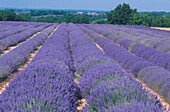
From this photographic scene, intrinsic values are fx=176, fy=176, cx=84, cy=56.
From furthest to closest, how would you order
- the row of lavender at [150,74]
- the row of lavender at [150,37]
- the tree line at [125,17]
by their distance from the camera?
the tree line at [125,17] < the row of lavender at [150,37] < the row of lavender at [150,74]

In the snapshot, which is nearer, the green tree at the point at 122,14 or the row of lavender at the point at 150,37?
the row of lavender at the point at 150,37

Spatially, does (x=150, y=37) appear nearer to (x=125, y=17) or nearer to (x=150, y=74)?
(x=150, y=74)

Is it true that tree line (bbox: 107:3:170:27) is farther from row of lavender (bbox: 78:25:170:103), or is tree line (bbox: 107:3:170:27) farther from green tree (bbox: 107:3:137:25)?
row of lavender (bbox: 78:25:170:103)

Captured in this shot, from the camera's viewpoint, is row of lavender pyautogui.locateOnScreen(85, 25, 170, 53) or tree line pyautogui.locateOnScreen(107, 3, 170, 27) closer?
row of lavender pyautogui.locateOnScreen(85, 25, 170, 53)

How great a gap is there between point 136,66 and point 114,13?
43.5 meters

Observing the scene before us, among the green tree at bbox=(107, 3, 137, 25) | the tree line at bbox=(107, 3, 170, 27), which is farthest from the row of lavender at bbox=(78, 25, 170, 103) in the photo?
the green tree at bbox=(107, 3, 137, 25)

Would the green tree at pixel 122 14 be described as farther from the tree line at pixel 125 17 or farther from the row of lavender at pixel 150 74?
the row of lavender at pixel 150 74

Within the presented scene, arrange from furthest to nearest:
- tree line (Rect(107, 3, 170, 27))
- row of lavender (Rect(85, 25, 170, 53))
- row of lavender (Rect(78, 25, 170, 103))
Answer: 1. tree line (Rect(107, 3, 170, 27))
2. row of lavender (Rect(85, 25, 170, 53))
3. row of lavender (Rect(78, 25, 170, 103))

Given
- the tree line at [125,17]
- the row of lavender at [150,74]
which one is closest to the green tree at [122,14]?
the tree line at [125,17]

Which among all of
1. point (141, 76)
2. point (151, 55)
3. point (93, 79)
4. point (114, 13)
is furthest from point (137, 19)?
point (93, 79)

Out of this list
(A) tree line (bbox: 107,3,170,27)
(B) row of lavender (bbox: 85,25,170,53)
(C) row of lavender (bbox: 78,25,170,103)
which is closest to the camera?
(C) row of lavender (bbox: 78,25,170,103)

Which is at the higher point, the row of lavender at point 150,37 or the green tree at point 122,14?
the green tree at point 122,14

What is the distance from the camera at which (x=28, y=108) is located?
2.05 m

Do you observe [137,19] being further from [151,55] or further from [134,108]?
[134,108]
